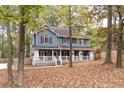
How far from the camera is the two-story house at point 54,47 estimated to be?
32031 millimetres

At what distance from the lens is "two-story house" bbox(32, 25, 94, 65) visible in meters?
32.0

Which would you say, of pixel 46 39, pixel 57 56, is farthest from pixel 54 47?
pixel 46 39

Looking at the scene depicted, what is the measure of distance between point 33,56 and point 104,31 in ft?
40.3

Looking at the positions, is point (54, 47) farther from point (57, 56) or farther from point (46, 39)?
point (46, 39)

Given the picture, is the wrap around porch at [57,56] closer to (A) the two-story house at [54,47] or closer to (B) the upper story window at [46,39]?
(A) the two-story house at [54,47]

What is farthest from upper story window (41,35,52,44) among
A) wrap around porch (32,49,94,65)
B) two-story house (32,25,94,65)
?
wrap around porch (32,49,94,65)

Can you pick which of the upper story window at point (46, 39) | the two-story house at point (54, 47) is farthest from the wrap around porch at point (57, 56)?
the upper story window at point (46, 39)

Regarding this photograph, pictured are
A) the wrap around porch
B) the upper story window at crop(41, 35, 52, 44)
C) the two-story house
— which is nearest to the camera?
the wrap around porch

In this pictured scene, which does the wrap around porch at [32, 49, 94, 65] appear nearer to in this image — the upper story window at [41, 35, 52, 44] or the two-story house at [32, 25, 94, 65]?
the two-story house at [32, 25, 94, 65]

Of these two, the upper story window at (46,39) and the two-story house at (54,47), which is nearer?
the two-story house at (54,47)

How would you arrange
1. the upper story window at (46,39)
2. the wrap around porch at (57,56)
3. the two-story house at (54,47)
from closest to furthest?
the wrap around porch at (57,56)
the two-story house at (54,47)
the upper story window at (46,39)

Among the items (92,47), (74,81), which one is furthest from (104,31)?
(92,47)

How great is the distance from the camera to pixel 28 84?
45.1 feet
